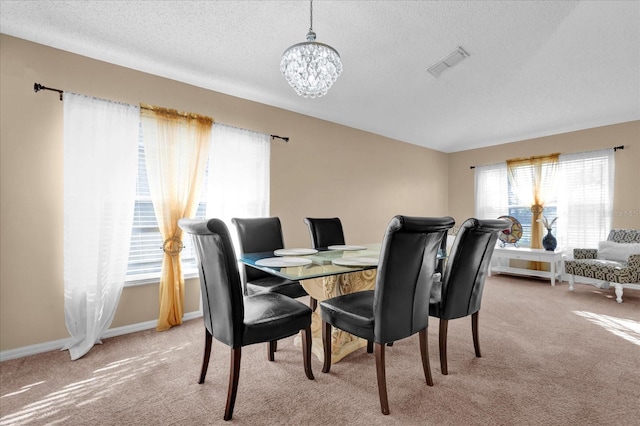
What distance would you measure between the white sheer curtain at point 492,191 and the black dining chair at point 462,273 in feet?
13.2

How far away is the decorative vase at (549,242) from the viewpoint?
4.49 m

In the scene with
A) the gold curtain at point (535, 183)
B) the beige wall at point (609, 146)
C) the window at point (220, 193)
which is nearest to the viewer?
the window at point (220, 193)

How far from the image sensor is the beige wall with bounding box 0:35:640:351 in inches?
88.0

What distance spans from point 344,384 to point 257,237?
139 centimetres

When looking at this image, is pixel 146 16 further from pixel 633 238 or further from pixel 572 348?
pixel 633 238

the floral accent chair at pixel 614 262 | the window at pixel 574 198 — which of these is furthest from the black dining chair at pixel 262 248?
the window at pixel 574 198

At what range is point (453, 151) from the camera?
623 cm

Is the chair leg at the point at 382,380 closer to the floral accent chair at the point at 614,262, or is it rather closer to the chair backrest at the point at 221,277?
the chair backrest at the point at 221,277

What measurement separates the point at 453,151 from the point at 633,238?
313 cm

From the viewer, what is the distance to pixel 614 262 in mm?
3754

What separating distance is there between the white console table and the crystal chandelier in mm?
3733

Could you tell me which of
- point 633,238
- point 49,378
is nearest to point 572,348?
point 633,238

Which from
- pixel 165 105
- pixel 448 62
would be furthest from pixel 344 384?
pixel 448 62

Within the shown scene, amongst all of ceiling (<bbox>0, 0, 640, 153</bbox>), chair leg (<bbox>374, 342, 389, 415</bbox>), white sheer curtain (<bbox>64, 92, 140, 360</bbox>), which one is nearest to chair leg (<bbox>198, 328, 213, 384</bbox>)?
chair leg (<bbox>374, 342, 389, 415</bbox>)
